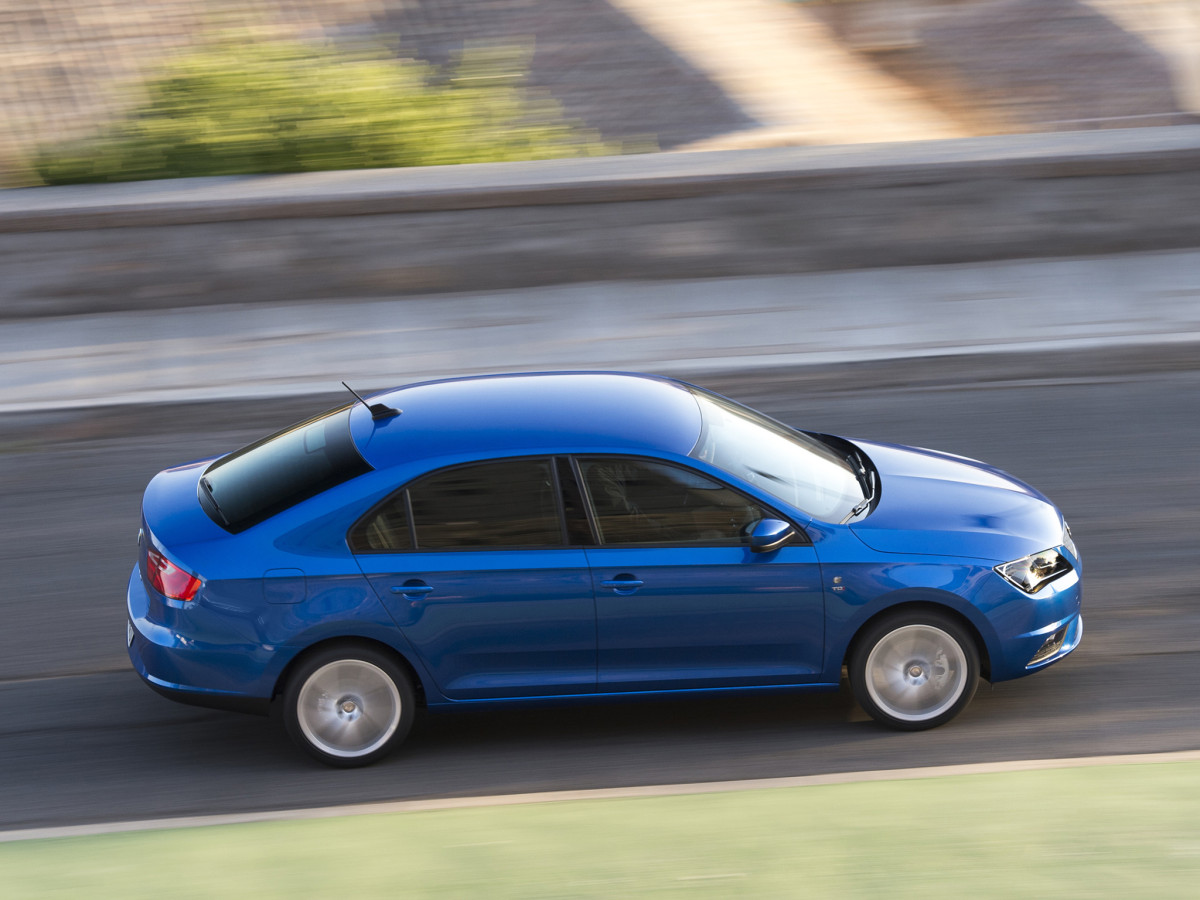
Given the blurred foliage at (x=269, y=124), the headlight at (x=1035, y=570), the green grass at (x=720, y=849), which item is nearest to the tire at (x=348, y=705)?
the green grass at (x=720, y=849)

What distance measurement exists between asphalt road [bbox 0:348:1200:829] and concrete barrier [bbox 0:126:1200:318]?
2.24 metres

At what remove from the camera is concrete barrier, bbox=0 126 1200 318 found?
1161cm

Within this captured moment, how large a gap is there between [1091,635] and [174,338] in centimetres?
776

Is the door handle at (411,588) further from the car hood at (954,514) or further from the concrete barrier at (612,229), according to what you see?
the concrete barrier at (612,229)

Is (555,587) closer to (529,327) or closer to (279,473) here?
(279,473)

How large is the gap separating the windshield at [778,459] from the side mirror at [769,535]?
18cm

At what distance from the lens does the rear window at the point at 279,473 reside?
19.1 feet

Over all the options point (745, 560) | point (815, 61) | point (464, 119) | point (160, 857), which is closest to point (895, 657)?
point (745, 560)

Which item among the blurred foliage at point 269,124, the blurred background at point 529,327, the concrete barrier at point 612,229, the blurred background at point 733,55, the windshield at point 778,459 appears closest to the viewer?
the windshield at point 778,459

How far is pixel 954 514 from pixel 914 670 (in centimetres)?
71

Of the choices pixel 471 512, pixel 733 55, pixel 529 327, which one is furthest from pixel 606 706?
pixel 733 55

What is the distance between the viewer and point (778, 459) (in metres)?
6.21

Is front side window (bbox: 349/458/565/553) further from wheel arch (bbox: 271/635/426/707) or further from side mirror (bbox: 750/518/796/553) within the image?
side mirror (bbox: 750/518/796/553)

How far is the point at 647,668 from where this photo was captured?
586 centimetres
